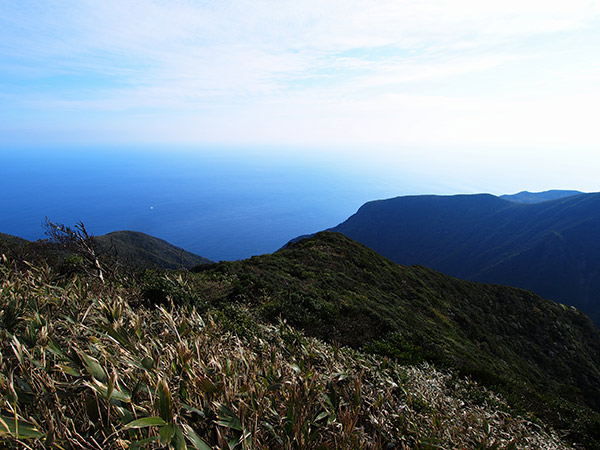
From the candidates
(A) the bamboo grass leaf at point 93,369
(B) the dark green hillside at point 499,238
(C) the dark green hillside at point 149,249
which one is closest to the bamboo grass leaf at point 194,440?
(A) the bamboo grass leaf at point 93,369

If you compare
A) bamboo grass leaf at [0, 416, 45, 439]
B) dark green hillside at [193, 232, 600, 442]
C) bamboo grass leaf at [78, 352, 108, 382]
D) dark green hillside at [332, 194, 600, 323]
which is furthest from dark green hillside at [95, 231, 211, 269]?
dark green hillside at [332, 194, 600, 323]

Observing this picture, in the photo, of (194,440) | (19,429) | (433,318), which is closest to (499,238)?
(433,318)

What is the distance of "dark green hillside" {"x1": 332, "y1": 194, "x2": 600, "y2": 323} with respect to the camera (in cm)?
8006

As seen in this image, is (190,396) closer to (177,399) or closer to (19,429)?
(177,399)

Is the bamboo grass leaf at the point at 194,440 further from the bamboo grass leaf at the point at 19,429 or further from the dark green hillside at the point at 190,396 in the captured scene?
the bamboo grass leaf at the point at 19,429

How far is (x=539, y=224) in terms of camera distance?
359ft

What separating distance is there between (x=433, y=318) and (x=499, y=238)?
114133 millimetres

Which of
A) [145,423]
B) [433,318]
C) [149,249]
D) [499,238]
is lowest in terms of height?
[499,238]

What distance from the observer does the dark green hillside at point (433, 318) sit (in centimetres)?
955

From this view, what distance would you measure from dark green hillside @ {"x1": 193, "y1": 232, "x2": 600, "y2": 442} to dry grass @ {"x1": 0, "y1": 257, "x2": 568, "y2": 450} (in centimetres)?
439

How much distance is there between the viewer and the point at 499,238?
11225 centimetres

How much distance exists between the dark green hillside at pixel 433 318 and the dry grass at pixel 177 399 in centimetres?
439

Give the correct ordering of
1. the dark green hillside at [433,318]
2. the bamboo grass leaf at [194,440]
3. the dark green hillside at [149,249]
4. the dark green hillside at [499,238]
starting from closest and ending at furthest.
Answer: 1. the bamboo grass leaf at [194,440]
2. the dark green hillside at [433,318]
3. the dark green hillside at [149,249]
4. the dark green hillside at [499,238]

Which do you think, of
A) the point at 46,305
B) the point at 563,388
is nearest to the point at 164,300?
the point at 46,305
